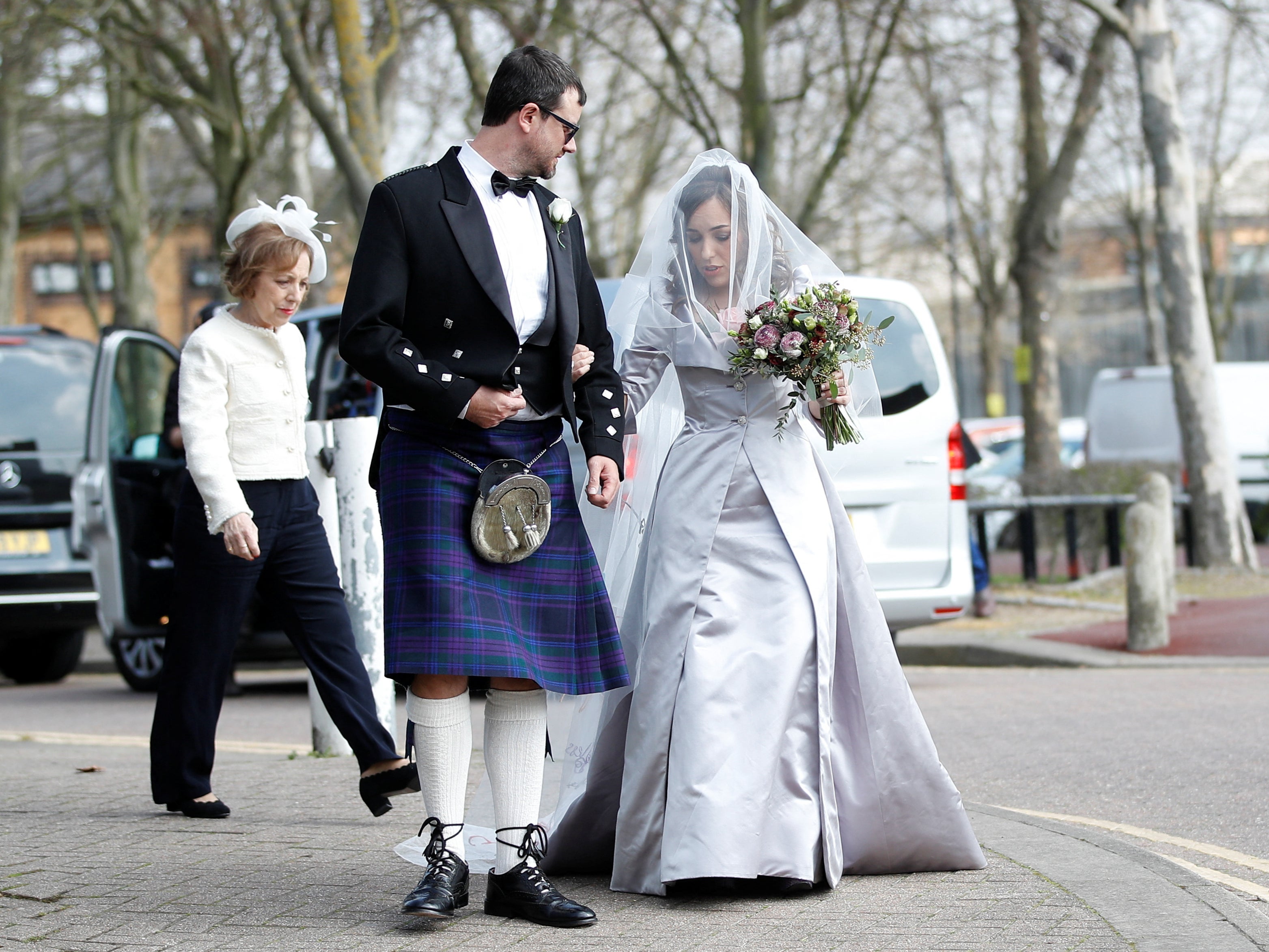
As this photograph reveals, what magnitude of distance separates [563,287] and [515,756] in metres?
1.11

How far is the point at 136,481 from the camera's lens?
27.6 ft

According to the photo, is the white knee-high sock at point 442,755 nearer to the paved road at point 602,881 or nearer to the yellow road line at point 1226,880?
the paved road at point 602,881

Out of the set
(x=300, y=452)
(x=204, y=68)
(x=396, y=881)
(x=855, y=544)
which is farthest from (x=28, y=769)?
(x=204, y=68)

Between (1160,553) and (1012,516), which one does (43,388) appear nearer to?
(1160,553)

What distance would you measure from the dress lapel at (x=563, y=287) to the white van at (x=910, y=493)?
4.16 metres

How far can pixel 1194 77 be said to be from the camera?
29906 millimetres

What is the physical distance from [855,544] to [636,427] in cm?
71

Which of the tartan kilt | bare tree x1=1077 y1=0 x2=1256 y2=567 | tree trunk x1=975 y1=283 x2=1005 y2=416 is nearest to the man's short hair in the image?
the tartan kilt

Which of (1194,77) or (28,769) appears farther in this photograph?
(1194,77)

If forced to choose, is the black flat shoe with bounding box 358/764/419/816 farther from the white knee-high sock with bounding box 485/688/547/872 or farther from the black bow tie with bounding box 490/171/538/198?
the black bow tie with bounding box 490/171/538/198

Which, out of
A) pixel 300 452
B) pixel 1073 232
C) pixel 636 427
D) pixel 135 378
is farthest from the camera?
pixel 1073 232

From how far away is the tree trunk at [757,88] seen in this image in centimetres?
1547

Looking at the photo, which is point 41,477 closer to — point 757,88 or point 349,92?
point 349,92

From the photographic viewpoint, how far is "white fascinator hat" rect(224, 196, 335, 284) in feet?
16.2
